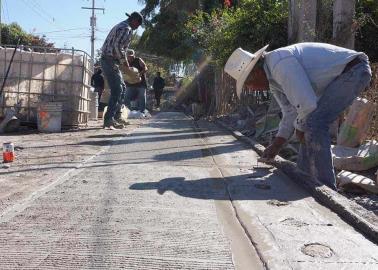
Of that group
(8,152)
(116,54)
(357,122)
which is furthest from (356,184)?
(116,54)

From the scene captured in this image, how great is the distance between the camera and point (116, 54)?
9.97 m

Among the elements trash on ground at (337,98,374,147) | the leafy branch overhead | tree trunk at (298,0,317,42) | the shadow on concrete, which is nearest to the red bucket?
the shadow on concrete

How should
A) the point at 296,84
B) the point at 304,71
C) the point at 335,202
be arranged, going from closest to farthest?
the point at 335,202
the point at 296,84
the point at 304,71

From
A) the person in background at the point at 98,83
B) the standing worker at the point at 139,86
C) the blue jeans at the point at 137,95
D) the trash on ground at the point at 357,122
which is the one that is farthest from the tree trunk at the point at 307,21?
the person in background at the point at 98,83

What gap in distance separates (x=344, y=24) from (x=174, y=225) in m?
6.07

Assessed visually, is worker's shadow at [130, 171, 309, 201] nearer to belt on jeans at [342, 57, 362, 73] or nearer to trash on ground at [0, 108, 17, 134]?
belt on jeans at [342, 57, 362, 73]

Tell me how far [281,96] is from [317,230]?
7.06ft

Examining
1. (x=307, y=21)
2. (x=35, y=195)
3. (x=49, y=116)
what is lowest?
(x=35, y=195)

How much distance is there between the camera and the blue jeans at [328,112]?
16.3 feet

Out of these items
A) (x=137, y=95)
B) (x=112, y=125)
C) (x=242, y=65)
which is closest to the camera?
(x=242, y=65)

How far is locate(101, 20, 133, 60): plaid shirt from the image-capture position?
992 centimetres

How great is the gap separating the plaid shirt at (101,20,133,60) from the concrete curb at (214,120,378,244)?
481cm

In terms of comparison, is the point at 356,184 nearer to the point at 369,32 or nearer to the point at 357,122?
the point at 357,122

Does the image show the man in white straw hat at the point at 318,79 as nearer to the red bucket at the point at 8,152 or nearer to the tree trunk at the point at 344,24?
the red bucket at the point at 8,152
